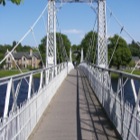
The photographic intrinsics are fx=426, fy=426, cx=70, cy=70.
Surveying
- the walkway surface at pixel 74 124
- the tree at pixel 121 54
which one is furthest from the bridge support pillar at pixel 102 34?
the tree at pixel 121 54

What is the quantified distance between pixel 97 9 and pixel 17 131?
76.9 feet

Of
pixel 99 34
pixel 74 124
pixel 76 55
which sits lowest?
pixel 76 55

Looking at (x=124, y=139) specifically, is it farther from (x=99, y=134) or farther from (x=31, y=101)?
(x=31, y=101)

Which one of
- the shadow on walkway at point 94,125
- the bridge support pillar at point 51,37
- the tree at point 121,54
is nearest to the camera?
the shadow on walkway at point 94,125

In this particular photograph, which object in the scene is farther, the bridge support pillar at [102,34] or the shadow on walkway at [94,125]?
the bridge support pillar at [102,34]

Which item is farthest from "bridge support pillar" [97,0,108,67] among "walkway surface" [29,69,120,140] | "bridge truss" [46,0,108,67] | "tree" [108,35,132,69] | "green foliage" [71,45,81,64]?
"green foliage" [71,45,81,64]

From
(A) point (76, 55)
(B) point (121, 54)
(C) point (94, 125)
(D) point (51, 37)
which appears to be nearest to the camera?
(C) point (94, 125)

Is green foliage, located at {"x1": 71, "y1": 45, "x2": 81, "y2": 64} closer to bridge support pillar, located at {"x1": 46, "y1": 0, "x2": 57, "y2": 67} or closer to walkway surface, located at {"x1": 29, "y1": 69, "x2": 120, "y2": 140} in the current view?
bridge support pillar, located at {"x1": 46, "y1": 0, "x2": 57, "y2": 67}

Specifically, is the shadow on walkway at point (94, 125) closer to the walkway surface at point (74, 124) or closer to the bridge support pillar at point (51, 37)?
the walkway surface at point (74, 124)

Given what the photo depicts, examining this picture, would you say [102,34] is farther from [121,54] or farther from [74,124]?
[121,54]

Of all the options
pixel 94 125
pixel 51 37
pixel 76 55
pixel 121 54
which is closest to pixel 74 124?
pixel 94 125

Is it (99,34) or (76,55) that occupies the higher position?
(99,34)

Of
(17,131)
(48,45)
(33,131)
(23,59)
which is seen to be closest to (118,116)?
(33,131)

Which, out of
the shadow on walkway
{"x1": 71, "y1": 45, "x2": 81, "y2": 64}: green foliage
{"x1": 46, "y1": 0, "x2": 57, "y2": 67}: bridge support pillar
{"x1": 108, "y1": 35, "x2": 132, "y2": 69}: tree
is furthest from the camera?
{"x1": 71, "y1": 45, "x2": 81, "y2": 64}: green foliage
